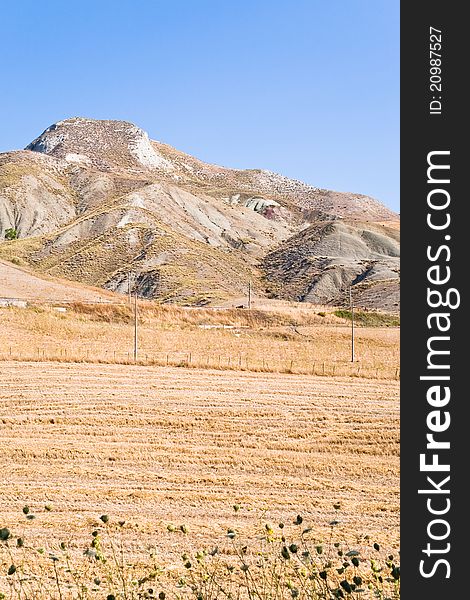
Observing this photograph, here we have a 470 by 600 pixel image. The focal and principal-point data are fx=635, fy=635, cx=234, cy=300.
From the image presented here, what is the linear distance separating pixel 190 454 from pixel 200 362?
17.4 meters

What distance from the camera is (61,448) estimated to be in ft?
63.9

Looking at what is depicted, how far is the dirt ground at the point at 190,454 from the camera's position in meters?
14.1

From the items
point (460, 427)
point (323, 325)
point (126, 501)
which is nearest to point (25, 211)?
point (323, 325)

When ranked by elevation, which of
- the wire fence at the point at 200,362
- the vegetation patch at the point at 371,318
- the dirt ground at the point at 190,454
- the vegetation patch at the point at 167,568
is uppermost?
the vegetation patch at the point at 371,318

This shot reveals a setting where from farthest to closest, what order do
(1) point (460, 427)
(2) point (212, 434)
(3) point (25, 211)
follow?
(3) point (25, 211) < (2) point (212, 434) < (1) point (460, 427)

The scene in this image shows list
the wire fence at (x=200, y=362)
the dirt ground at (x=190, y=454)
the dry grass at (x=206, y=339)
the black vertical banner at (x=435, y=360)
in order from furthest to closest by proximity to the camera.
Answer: the dry grass at (x=206, y=339) < the wire fence at (x=200, y=362) < the dirt ground at (x=190, y=454) < the black vertical banner at (x=435, y=360)

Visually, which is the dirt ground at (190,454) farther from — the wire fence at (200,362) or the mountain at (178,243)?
the mountain at (178,243)

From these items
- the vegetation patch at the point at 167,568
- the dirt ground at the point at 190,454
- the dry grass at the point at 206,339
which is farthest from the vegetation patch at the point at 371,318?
the vegetation patch at the point at 167,568

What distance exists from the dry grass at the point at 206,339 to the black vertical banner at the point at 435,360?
1274 inches

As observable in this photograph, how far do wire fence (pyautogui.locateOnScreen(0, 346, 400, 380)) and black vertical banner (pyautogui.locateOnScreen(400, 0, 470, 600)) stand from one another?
32.2m

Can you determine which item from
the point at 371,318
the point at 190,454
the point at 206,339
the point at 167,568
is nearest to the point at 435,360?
the point at 167,568

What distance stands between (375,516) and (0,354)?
2737 cm

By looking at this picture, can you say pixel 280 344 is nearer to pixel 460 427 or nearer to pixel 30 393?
pixel 30 393

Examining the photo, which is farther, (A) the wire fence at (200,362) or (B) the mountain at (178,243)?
(B) the mountain at (178,243)
